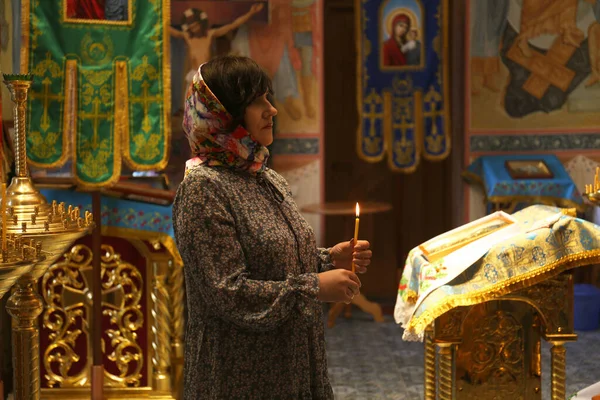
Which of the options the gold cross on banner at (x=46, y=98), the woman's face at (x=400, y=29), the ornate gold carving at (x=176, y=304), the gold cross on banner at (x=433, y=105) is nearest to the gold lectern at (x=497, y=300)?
the ornate gold carving at (x=176, y=304)

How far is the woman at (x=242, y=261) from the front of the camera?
2.12 meters

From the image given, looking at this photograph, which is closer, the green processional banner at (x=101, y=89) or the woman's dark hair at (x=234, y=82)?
the woman's dark hair at (x=234, y=82)

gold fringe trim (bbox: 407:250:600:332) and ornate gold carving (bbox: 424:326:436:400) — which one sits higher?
gold fringe trim (bbox: 407:250:600:332)

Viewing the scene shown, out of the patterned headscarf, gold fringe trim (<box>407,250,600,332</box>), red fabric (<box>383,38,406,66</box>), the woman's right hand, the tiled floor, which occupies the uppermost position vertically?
red fabric (<box>383,38,406,66</box>)

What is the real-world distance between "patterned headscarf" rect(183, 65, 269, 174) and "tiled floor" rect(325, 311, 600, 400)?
113 inches

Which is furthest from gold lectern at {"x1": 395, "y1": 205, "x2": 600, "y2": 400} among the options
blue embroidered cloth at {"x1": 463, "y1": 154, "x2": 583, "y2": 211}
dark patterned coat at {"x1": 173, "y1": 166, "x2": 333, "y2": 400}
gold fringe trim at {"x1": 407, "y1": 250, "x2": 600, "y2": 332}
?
blue embroidered cloth at {"x1": 463, "y1": 154, "x2": 583, "y2": 211}

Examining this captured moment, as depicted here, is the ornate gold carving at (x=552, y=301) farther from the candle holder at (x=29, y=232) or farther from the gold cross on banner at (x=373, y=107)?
the gold cross on banner at (x=373, y=107)

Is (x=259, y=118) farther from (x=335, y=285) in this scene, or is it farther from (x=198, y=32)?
(x=198, y=32)

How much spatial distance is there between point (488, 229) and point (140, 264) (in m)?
1.75

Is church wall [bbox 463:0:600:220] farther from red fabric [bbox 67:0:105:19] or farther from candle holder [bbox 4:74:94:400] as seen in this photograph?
candle holder [bbox 4:74:94:400]

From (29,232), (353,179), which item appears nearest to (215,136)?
(29,232)

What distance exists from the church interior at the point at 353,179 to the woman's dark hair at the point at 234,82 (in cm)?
43

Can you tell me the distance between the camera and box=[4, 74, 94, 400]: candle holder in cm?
304

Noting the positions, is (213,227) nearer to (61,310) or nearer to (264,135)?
(264,135)
